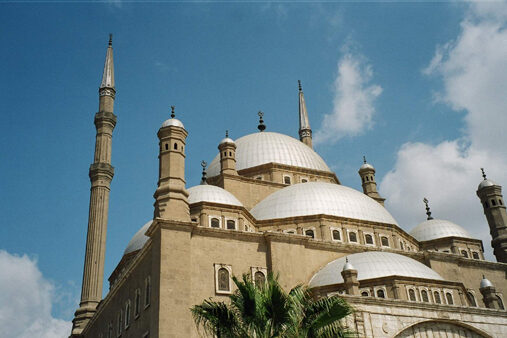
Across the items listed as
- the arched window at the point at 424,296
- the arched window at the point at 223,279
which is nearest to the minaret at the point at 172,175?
the arched window at the point at 223,279

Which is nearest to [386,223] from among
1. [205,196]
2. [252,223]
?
[252,223]

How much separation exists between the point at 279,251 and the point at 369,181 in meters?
12.8

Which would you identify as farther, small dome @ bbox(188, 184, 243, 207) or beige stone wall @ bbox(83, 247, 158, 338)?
small dome @ bbox(188, 184, 243, 207)

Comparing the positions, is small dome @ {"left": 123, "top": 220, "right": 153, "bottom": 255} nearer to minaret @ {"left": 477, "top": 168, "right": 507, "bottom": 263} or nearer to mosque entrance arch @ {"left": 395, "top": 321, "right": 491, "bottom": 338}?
mosque entrance arch @ {"left": 395, "top": 321, "right": 491, "bottom": 338}

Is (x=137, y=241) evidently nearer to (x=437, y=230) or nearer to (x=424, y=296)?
(x=424, y=296)

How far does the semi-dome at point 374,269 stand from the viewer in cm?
1808

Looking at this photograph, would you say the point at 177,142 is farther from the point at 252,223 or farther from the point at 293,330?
the point at 293,330

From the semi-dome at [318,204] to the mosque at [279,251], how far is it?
0.06 m

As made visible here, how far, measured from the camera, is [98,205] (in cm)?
2673

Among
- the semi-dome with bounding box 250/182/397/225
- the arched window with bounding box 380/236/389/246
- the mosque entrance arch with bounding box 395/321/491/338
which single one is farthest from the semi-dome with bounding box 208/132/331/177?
the mosque entrance arch with bounding box 395/321/491/338

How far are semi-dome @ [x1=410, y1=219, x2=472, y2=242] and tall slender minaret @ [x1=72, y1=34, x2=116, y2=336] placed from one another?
52.6ft

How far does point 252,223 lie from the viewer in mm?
23250

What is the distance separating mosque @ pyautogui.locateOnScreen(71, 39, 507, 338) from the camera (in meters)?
15.6

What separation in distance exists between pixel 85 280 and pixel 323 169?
13847 millimetres
